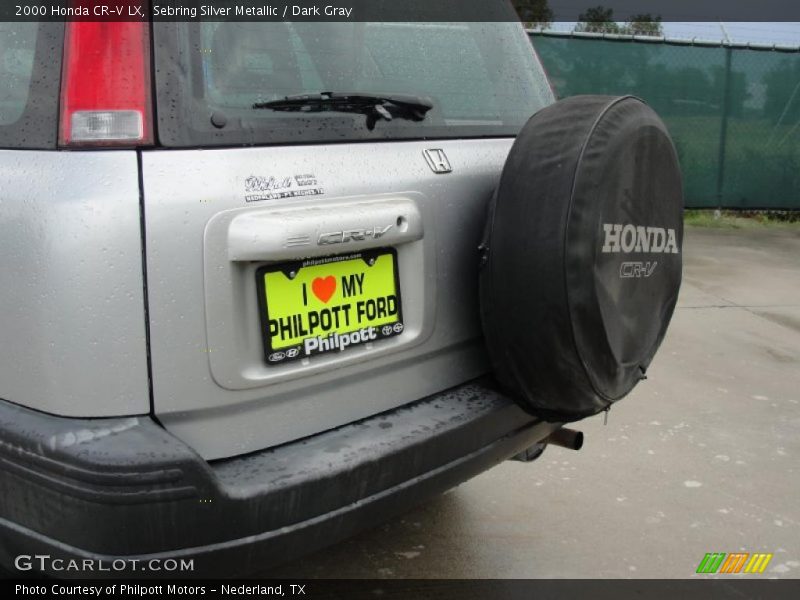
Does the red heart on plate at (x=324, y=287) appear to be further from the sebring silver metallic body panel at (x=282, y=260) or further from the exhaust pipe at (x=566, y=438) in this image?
the exhaust pipe at (x=566, y=438)

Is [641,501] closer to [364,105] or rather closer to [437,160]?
[437,160]

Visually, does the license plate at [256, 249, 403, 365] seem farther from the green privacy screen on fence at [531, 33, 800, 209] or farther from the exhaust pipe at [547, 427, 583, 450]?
the green privacy screen on fence at [531, 33, 800, 209]

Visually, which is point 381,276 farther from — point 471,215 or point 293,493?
point 293,493

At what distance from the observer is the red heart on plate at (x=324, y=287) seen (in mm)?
1872

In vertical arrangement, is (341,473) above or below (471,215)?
below

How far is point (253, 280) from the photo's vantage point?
5.77 feet

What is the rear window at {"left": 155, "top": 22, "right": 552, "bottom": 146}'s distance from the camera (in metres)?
1.75

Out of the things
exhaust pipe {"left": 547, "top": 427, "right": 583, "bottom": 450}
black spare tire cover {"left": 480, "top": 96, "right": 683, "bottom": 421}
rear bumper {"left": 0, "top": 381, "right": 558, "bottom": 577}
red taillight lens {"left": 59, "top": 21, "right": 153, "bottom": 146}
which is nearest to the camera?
rear bumper {"left": 0, "top": 381, "right": 558, "bottom": 577}

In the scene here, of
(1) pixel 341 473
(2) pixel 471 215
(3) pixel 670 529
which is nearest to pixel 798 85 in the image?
(3) pixel 670 529

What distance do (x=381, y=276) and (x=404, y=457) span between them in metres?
0.43

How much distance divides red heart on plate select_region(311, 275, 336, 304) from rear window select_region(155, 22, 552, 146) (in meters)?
0.32

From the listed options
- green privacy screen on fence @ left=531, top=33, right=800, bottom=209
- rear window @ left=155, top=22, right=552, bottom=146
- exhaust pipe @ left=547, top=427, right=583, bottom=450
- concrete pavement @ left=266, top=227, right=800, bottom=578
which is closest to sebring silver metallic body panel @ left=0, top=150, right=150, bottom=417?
rear window @ left=155, top=22, right=552, bottom=146

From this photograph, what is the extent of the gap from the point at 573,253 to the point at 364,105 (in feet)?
2.02

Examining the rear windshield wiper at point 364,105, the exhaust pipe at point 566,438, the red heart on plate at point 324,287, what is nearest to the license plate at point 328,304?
the red heart on plate at point 324,287
